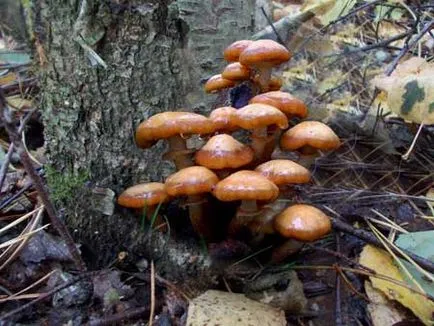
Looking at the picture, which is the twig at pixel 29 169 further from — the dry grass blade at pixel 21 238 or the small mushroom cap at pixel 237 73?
the small mushroom cap at pixel 237 73

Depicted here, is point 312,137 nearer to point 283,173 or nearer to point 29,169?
point 283,173

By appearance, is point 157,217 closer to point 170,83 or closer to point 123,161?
point 123,161

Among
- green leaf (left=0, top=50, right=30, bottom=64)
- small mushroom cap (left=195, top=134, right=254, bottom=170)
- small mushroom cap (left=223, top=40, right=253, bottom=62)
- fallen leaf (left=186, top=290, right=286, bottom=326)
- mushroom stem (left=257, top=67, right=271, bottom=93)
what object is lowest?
fallen leaf (left=186, top=290, right=286, bottom=326)


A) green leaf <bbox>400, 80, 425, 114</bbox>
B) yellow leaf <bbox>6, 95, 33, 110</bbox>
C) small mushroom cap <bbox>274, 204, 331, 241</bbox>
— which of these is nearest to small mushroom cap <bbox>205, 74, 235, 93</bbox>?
small mushroom cap <bbox>274, 204, 331, 241</bbox>

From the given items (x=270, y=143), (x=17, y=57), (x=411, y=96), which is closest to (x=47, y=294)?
(x=270, y=143)

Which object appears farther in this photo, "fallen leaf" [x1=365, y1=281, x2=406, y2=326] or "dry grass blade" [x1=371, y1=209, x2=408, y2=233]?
"dry grass blade" [x1=371, y1=209, x2=408, y2=233]

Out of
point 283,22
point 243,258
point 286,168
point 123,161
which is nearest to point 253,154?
point 286,168

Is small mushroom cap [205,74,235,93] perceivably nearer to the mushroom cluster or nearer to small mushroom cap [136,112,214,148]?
the mushroom cluster
